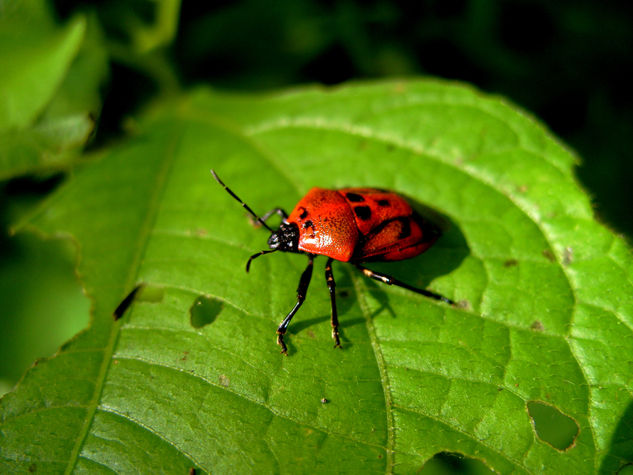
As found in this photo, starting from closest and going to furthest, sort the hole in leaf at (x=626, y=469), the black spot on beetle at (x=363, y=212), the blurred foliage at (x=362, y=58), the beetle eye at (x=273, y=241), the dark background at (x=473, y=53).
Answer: the hole in leaf at (x=626, y=469) → the beetle eye at (x=273, y=241) → the black spot on beetle at (x=363, y=212) → the blurred foliage at (x=362, y=58) → the dark background at (x=473, y=53)

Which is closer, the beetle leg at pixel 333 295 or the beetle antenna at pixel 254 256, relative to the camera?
the beetle leg at pixel 333 295

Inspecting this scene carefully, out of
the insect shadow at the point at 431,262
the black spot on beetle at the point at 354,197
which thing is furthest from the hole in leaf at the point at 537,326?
the black spot on beetle at the point at 354,197

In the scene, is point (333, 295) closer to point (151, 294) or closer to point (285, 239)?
point (285, 239)

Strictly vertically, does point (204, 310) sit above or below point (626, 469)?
above

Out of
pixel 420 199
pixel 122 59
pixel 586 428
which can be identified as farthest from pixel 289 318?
pixel 122 59

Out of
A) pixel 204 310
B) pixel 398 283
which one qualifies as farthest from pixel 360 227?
pixel 204 310

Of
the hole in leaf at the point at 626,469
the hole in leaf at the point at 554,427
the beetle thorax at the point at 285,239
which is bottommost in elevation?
the hole in leaf at the point at 626,469

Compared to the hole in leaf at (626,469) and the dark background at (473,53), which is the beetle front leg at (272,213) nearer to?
the dark background at (473,53)
